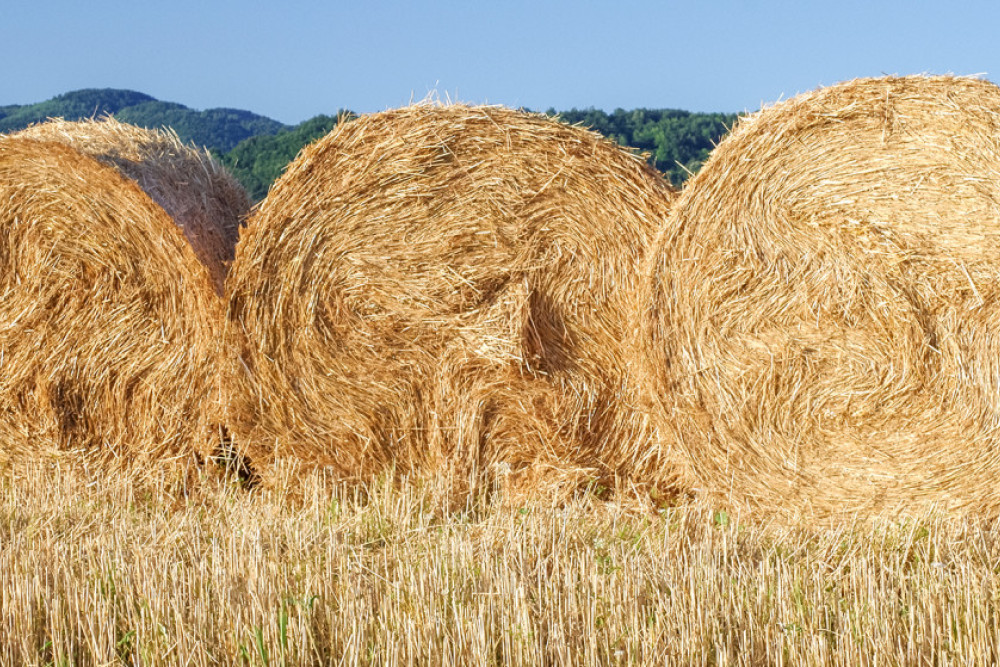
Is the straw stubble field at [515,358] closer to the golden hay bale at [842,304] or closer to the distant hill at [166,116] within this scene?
the golden hay bale at [842,304]

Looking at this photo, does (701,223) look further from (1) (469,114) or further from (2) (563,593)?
(2) (563,593)

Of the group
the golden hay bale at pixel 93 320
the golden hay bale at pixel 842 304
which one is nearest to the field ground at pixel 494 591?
the golden hay bale at pixel 842 304

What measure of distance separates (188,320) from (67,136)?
53.4 inches

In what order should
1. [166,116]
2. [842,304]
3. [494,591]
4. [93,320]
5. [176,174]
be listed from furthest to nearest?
[166,116] → [176,174] → [93,320] → [842,304] → [494,591]

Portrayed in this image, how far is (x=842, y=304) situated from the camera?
4898 mm

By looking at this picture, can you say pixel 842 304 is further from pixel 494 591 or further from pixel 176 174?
pixel 176 174

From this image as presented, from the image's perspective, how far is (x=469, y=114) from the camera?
5.26m

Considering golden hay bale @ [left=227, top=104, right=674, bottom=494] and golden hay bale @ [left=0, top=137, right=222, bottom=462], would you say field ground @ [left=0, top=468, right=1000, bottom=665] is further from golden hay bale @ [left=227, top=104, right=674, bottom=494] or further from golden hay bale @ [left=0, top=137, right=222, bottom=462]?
golden hay bale @ [left=0, top=137, right=222, bottom=462]

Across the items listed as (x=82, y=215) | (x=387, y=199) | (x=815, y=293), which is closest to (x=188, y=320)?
(x=82, y=215)

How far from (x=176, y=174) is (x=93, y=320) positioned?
1013 millimetres

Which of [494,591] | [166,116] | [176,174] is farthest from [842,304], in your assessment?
[166,116]

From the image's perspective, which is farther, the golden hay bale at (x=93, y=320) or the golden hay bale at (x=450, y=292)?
the golden hay bale at (x=93, y=320)

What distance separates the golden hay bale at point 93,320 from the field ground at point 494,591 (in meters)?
0.87

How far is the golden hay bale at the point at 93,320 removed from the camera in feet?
18.6
